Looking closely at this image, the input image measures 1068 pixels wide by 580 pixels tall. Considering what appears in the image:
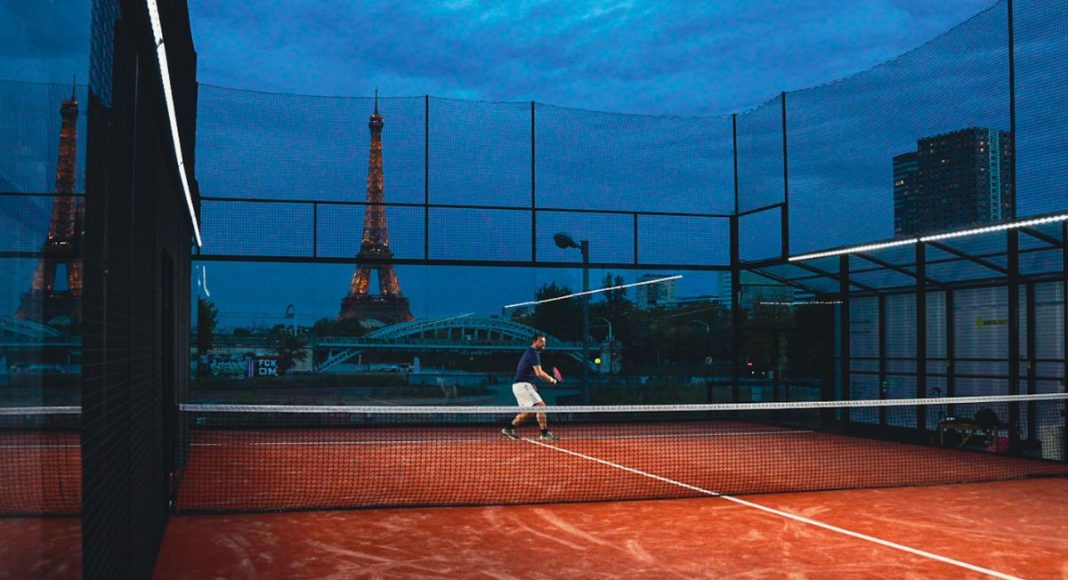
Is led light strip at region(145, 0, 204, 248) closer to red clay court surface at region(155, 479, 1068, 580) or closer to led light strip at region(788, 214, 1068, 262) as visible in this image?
red clay court surface at region(155, 479, 1068, 580)

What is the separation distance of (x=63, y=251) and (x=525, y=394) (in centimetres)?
1174

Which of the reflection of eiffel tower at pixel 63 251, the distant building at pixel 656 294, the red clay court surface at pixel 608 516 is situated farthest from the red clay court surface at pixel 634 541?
the distant building at pixel 656 294

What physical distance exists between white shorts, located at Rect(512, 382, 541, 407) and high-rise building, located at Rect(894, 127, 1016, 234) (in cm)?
625

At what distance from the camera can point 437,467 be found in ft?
37.6

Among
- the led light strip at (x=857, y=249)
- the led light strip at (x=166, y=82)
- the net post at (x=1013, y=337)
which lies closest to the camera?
the led light strip at (x=166, y=82)

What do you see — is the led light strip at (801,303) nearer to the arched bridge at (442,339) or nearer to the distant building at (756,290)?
the distant building at (756,290)

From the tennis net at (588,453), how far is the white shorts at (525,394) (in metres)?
0.71

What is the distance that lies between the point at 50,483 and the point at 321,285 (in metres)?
17.6

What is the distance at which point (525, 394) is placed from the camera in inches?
542

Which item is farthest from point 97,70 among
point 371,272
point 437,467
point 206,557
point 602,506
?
point 371,272

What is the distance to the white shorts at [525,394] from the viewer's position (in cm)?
1373

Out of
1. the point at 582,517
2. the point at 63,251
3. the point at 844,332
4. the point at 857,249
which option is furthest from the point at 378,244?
the point at 63,251

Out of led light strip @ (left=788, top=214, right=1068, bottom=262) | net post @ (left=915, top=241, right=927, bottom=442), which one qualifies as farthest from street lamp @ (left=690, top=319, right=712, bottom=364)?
net post @ (left=915, top=241, right=927, bottom=442)

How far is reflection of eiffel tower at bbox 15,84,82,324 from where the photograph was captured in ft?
5.68
